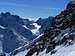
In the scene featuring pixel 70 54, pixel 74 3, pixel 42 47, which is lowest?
pixel 70 54

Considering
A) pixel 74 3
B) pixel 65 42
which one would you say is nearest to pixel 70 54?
pixel 65 42

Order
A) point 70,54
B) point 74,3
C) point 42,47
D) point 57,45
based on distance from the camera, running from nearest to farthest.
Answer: point 70,54 < point 57,45 < point 42,47 < point 74,3

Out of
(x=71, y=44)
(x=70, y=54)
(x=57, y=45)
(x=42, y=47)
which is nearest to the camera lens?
(x=70, y=54)

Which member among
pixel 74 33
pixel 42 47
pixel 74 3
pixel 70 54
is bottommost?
pixel 70 54

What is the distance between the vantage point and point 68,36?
5925 centimetres

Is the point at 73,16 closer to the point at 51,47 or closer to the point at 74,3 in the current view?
the point at 51,47

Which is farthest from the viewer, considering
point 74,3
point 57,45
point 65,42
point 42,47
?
point 74,3

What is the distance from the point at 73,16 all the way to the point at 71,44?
70.5ft

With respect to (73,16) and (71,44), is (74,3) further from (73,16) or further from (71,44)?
(71,44)

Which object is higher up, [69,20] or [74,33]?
[69,20]

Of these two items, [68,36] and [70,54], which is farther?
[68,36]

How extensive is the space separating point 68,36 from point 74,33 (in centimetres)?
157

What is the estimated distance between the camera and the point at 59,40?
205ft

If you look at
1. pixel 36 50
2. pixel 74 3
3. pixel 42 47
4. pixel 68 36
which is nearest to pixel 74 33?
pixel 68 36
